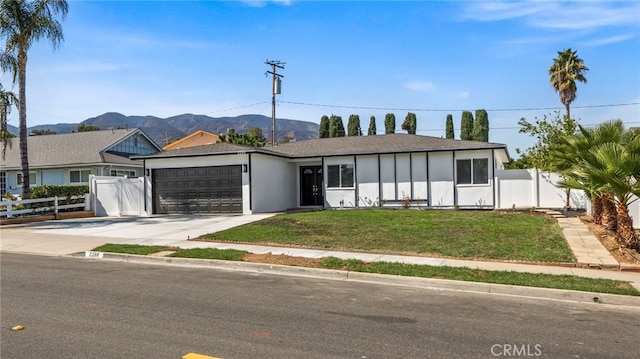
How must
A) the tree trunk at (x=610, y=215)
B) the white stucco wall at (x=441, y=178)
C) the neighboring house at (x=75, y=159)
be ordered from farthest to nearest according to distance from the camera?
the neighboring house at (x=75, y=159) < the white stucco wall at (x=441, y=178) < the tree trunk at (x=610, y=215)

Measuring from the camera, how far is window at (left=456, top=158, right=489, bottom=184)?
22.8 metres

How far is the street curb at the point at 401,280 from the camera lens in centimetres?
805

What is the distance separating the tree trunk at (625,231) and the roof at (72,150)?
103 feet

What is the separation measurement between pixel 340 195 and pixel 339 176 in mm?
1014

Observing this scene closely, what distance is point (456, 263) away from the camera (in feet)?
36.7

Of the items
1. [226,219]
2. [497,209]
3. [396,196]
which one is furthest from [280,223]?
[497,209]

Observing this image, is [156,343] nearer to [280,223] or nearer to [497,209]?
[280,223]

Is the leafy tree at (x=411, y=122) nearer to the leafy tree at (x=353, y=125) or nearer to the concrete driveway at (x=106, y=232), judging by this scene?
the leafy tree at (x=353, y=125)

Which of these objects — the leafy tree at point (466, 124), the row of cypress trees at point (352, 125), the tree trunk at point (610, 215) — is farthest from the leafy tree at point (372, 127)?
the tree trunk at point (610, 215)

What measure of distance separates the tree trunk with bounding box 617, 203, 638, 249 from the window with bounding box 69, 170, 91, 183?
33.3 metres

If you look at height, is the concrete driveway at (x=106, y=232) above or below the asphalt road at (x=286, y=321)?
above

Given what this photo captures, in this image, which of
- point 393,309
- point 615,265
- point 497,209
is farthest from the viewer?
point 497,209

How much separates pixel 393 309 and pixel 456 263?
4424mm

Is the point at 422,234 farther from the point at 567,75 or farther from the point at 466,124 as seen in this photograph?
the point at 466,124
